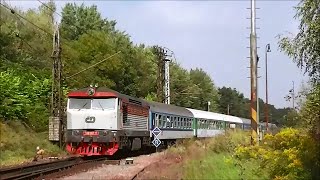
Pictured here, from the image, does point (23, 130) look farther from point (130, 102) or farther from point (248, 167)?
point (248, 167)

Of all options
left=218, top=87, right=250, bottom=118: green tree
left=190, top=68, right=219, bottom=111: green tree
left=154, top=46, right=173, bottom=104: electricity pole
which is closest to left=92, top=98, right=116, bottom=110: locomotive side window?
left=154, top=46, right=173, bottom=104: electricity pole

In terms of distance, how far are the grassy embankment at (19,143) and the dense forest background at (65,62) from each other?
3.85 feet

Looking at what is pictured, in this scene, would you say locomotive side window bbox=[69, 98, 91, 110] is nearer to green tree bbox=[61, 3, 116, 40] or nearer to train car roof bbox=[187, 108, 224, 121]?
train car roof bbox=[187, 108, 224, 121]

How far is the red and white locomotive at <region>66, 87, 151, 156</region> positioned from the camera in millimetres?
25406

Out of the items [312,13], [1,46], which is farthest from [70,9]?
[312,13]

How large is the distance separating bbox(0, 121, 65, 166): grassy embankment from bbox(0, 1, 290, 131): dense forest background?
1.17 meters

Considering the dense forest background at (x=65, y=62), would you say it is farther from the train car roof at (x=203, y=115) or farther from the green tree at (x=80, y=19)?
the train car roof at (x=203, y=115)

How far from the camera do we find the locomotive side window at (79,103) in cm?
2622

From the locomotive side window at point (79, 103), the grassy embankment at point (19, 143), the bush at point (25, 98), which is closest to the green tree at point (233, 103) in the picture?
the bush at point (25, 98)

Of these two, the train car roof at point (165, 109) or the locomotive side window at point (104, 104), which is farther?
the train car roof at point (165, 109)

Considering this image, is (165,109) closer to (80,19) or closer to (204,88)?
(80,19)

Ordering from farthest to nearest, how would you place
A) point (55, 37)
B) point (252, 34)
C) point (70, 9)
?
point (70, 9)
point (55, 37)
point (252, 34)

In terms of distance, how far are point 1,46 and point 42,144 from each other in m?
20.3

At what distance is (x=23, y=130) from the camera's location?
32594mm
